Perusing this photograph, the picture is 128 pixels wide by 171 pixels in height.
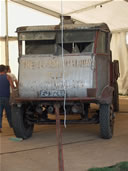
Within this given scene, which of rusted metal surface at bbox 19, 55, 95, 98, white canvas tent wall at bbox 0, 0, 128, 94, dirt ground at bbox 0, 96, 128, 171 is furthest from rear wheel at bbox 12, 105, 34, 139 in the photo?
white canvas tent wall at bbox 0, 0, 128, 94

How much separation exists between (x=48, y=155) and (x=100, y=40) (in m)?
2.75

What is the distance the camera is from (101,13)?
14.4m

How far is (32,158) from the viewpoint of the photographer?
5.05 metres

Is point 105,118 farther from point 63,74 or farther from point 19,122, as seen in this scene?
point 19,122

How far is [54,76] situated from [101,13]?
938cm

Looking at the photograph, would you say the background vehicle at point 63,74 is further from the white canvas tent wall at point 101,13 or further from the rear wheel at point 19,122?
the white canvas tent wall at point 101,13

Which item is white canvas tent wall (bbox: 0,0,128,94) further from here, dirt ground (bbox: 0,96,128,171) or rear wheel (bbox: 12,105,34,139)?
rear wheel (bbox: 12,105,34,139)

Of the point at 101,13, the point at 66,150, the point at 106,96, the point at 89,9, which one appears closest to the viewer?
the point at 66,150

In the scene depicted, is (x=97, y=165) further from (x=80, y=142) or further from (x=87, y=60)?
(x=87, y=60)

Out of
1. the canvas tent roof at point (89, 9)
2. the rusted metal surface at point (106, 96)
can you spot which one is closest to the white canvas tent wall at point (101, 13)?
the canvas tent roof at point (89, 9)

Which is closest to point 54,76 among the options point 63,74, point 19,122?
point 63,74

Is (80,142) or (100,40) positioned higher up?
(100,40)

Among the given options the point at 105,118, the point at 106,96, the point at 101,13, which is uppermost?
the point at 101,13

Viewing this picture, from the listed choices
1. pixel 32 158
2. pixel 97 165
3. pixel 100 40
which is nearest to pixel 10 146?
pixel 32 158
